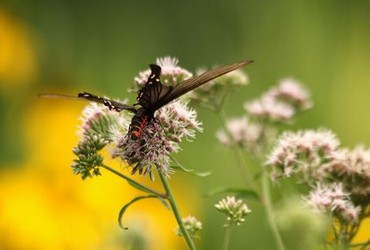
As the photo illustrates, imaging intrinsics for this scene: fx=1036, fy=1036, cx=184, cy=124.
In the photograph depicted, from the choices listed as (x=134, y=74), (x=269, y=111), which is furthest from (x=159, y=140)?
(x=134, y=74)

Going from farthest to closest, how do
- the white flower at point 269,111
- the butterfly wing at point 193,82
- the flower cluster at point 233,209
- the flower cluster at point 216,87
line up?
the white flower at point 269,111, the flower cluster at point 216,87, the flower cluster at point 233,209, the butterfly wing at point 193,82

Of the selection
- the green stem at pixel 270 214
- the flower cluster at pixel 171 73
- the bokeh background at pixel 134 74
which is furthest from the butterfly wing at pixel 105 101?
the bokeh background at pixel 134 74

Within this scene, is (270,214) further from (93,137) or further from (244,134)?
(244,134)

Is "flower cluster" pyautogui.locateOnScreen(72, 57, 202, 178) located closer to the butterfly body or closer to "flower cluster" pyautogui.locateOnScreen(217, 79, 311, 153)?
the butterfly body

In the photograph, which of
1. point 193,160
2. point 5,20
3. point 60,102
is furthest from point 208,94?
point 5,20

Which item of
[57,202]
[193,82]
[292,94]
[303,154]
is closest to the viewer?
[193,82]

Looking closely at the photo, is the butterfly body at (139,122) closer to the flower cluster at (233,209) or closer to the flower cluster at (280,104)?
the flower cluster at (233,209)

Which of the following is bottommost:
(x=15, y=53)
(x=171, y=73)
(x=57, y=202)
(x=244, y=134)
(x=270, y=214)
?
(x=270, y=214)
